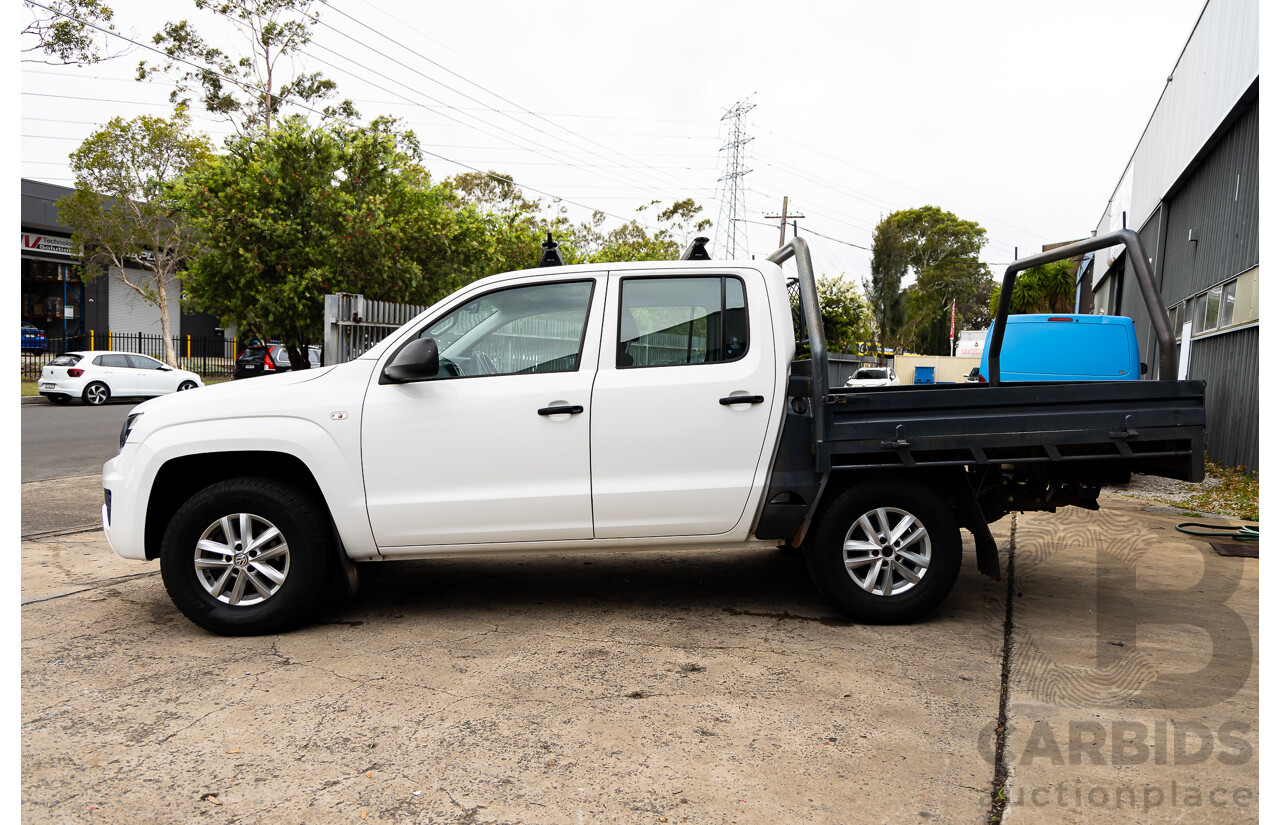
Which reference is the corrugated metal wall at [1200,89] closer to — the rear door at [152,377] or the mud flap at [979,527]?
the mud flap at [979,527]

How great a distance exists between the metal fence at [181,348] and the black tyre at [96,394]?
38.2 ft

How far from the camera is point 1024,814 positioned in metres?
3.00

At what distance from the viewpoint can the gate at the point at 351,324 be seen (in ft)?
35.3

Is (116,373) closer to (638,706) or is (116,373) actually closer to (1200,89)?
(638,706)

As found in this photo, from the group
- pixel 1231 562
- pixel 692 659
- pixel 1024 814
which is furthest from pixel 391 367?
pixel 1231 562

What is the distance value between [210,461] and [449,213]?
15631 millimetres

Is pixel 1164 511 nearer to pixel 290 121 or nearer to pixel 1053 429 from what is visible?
pixel 1053 429

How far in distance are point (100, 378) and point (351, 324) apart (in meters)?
16.2

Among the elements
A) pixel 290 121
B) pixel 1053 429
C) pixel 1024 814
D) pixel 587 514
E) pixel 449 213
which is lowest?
pixel 1024 814

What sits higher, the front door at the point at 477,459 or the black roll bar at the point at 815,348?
the black roll bar at the point at 815,348

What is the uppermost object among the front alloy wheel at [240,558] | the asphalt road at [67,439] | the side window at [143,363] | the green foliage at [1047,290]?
the green foliage at [1047,290]

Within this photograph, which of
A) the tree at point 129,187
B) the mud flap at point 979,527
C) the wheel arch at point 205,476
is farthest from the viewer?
the tree at point 129,187

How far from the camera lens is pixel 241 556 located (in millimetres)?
4812

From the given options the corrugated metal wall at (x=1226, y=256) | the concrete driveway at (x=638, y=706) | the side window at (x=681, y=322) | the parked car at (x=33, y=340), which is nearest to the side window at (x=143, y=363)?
the parked car at (x=33, y=340)
